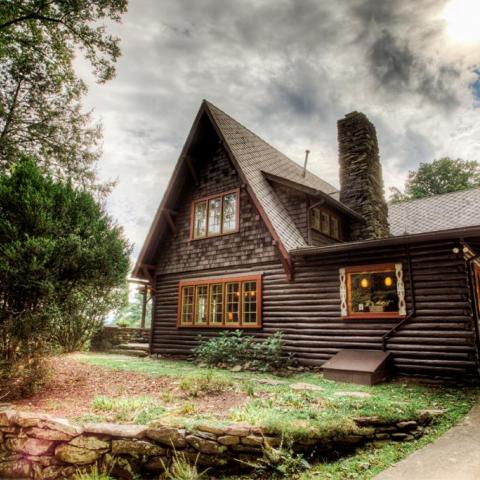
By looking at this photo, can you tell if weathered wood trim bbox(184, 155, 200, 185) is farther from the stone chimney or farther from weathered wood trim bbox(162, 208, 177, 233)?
the stone chimney

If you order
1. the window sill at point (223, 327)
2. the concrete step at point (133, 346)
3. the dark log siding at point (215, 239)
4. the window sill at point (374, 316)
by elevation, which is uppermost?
the dark log siding at point (215, 239)

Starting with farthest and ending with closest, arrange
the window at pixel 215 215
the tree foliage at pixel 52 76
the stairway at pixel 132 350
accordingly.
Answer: the stairway at pixel 132 350 → the window at pixel 215 215 → the tree foliage at pixel 52 76

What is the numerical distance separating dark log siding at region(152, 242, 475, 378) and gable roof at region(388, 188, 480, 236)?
15.4 feet

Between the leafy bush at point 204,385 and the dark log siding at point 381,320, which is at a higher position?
the dark log siding at point 381,320

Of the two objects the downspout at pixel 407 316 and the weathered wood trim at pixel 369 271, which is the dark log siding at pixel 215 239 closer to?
the weathered wood trim at pixel 369 271

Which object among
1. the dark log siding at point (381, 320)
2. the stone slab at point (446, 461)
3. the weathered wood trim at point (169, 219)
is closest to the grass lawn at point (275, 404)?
the stone slab at point (446, 461)

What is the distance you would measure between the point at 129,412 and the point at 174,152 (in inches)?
1336

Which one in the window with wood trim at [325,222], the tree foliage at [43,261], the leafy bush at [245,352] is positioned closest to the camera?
the tree foliage at [43,261]

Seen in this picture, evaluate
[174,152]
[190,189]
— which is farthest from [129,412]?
[174,152]

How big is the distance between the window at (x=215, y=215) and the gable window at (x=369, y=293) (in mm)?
4467

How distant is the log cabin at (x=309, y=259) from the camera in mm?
7859

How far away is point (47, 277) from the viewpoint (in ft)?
20.9

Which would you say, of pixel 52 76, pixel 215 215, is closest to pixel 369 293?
pixel 215 215

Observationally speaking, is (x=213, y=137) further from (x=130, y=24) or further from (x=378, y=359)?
(x=378, y=359)
